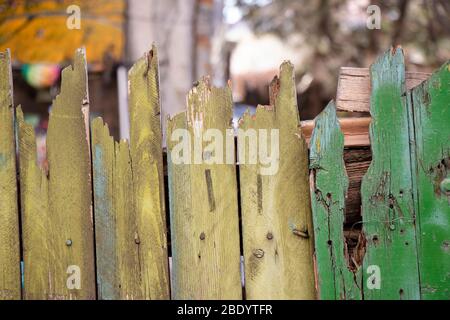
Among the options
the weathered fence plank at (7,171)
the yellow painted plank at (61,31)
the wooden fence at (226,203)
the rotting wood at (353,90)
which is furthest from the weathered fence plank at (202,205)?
the yellow painted plank at (61,31)

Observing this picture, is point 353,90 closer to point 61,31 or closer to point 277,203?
point 277,203

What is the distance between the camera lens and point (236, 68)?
14.8 m

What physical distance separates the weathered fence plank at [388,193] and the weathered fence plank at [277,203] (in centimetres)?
24

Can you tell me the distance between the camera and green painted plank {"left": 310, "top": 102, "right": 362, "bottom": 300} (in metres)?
2.35

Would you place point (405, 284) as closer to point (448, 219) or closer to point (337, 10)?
point (448, 219)

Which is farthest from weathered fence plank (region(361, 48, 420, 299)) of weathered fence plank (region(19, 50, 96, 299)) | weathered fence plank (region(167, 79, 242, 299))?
weathered fence plank (region(19, 50, 96, 299))

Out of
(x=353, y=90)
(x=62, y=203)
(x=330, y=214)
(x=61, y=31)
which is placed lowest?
(x=330, y=214)

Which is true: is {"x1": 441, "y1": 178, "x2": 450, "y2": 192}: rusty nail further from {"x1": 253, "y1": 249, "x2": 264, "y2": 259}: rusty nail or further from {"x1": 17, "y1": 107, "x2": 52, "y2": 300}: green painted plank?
{"x1": 17, "y1": 107, "x2": 52, "y2": 300}: green painted plank

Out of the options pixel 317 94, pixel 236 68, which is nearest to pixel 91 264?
pixel 317 94

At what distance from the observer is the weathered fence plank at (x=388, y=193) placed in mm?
2350

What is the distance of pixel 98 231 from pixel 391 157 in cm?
118

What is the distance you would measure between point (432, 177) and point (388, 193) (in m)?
0.17

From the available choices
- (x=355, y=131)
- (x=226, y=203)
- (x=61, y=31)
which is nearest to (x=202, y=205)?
(x=226, y=203)

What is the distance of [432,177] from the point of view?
92.4 inches
